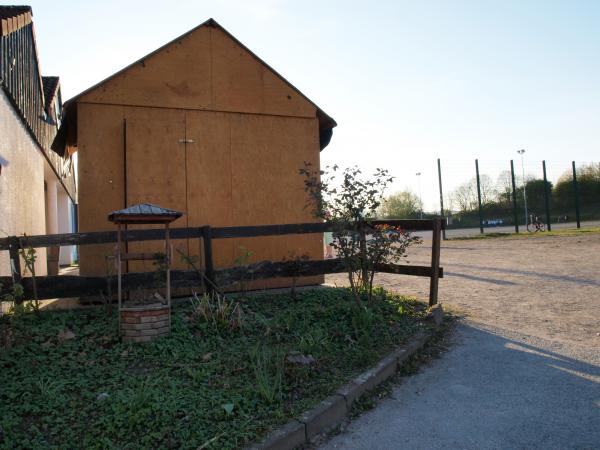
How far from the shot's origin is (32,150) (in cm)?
1159

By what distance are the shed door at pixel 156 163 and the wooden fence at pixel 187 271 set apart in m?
1.15

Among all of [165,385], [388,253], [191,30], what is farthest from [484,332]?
[191,30]

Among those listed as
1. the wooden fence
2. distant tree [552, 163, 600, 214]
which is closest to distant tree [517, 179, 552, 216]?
distant tree [552, 163, 600, 214]

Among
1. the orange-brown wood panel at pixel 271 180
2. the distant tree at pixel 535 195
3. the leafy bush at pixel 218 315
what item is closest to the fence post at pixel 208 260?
the leafy bush at pixel 218 315

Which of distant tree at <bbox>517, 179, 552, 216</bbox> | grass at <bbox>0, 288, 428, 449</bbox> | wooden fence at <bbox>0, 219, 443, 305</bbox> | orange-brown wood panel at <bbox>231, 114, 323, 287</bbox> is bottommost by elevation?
grass at <bbox>0, 288, 428, 449</bbox>

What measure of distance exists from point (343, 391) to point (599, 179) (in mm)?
48441

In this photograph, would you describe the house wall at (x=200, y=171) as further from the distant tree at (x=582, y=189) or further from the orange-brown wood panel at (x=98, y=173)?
the distant tree at (x=582, y=189)

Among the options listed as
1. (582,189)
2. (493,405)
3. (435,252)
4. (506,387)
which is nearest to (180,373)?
(493,405)

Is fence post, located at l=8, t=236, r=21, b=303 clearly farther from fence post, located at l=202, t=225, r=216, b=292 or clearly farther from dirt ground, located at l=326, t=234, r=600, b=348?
dirt ground, located at l=326, t=234, r=600, b=348

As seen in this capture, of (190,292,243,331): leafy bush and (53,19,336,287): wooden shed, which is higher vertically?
(53,19,336,287): wooden shed

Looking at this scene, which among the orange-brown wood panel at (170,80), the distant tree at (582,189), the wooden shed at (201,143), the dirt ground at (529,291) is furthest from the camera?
the distant tree at (582,189)

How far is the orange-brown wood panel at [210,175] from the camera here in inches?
299

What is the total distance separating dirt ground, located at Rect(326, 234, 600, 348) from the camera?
6.03m

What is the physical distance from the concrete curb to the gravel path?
166 mm
